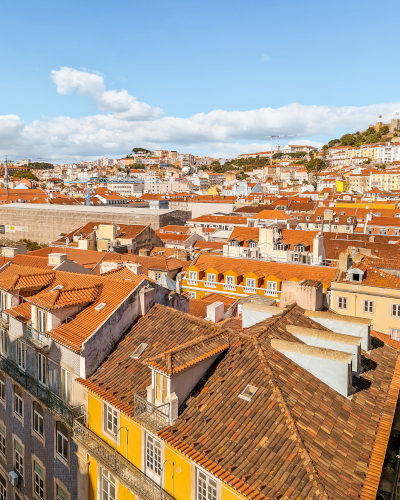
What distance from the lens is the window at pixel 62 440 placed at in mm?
13062

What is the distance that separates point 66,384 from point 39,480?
14.5ft

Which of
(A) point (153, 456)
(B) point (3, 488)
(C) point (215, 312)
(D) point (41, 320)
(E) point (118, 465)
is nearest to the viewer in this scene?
(A) point (153, 456)

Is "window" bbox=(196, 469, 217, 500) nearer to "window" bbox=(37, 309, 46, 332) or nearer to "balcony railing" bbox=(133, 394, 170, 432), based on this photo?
"balcony railing" bbox=(133, 394, 170, 432)

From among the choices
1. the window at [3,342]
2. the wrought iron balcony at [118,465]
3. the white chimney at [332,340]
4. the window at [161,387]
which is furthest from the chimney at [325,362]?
the window at [3,342]

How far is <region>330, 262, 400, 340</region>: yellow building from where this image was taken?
26.6 meters

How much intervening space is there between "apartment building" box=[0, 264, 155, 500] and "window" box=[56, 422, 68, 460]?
3 cm

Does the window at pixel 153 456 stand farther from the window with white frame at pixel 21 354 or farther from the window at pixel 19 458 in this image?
the window at pixel 19 458

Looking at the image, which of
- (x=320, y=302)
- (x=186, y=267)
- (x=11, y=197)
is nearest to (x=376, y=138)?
(x=11, y=197)

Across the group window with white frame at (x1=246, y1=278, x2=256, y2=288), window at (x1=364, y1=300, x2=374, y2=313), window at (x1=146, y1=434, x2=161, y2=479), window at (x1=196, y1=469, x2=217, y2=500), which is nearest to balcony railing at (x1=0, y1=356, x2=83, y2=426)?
window at (x1=146, y1=434, x2=161, y2=479)

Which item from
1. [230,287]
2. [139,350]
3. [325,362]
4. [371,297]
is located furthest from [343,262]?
[139,350]

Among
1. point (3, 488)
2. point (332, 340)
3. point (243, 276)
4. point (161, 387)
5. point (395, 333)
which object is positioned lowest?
point (3, 488)

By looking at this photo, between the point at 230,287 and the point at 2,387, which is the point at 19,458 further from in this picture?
the point at 230,287

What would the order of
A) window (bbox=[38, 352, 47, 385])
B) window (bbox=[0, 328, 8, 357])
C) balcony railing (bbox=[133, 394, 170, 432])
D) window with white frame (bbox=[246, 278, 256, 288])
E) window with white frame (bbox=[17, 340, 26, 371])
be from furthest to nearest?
window with white frame (bbox=[246, 278, 256, 288])
window (bbox=[0, 328, 8, 357])
window with white frame (bbox=[17, 340, 26, 371])
window (bbox=[38, 352, 47, 385])
balcony railing (bbox=[133, 394, 170, 432])

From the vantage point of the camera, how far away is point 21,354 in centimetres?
1558
